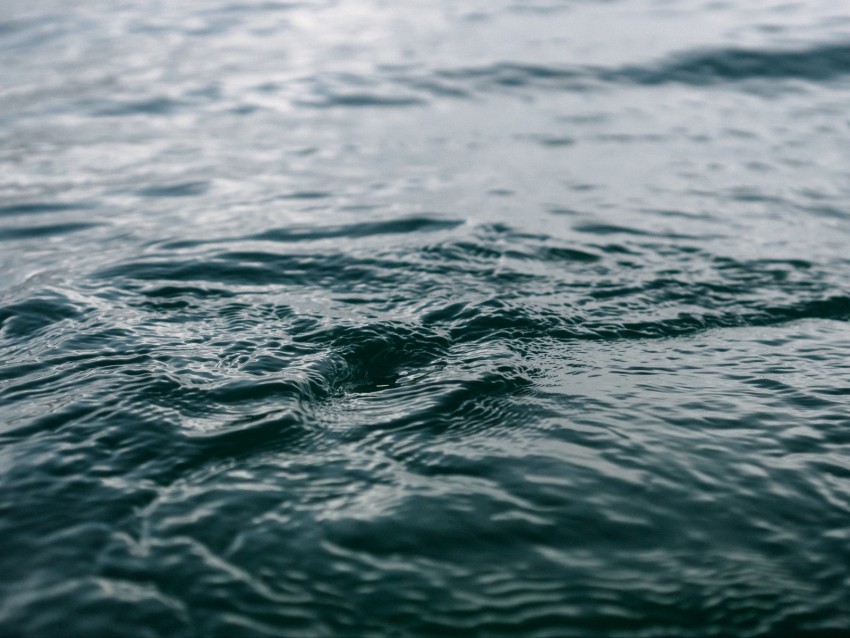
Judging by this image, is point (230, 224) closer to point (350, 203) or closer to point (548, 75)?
point (350, 203)

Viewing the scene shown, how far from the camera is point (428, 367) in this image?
3791 mm

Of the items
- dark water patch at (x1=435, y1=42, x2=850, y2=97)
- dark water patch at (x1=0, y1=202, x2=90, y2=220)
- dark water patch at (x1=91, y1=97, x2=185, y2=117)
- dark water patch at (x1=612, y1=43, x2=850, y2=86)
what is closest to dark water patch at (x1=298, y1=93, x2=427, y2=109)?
dark water patch at (x1=435, y1=42, x2=850, y2=97)

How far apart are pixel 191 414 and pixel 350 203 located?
304 centimetres

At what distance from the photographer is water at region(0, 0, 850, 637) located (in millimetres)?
2594

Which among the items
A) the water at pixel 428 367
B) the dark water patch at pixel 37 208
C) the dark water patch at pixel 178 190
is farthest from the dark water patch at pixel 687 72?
the dark water patch at pixel 37 208

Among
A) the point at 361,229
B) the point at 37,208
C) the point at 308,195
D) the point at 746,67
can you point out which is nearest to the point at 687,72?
the point at 746,67

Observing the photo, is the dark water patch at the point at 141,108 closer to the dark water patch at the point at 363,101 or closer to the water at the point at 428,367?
the water at the point at 428,367

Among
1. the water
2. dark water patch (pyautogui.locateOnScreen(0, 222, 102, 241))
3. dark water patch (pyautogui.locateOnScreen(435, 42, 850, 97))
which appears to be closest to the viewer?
the water

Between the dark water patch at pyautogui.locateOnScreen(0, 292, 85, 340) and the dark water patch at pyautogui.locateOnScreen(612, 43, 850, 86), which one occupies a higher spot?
the dark water patch at pyautogui.locateOnScreen(612, 43, 850, 86)

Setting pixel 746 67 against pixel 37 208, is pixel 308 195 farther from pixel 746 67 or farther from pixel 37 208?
pixel 746 67

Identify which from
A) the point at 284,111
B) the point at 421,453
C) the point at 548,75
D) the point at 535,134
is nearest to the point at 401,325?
the point at 421,453

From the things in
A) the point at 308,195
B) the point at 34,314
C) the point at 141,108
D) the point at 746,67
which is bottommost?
the point at 34,314

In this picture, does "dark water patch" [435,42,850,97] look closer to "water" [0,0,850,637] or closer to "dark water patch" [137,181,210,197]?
"water" [0,0,850,637]

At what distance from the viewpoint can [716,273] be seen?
16.0 feet
